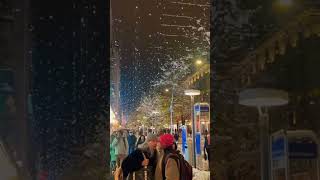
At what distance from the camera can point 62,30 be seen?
82.4 inches

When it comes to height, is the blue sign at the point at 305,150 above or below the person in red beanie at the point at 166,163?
above

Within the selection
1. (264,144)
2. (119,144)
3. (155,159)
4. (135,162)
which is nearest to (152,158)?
(155,159)

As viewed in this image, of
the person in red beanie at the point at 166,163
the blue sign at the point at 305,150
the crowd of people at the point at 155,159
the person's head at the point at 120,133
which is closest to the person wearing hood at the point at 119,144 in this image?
the person's head at the point at 120,133

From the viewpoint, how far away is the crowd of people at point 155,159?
3.34 meters

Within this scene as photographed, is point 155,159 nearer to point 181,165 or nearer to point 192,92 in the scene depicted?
point 181,165

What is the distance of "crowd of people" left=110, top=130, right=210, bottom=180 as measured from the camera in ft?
11.0

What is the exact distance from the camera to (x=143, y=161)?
11.6 ft

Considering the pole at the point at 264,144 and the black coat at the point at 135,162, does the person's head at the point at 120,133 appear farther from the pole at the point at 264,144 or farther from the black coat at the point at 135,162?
the pole at the point at 264,144

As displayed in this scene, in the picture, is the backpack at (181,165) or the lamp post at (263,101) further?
the backpack at (181,165)

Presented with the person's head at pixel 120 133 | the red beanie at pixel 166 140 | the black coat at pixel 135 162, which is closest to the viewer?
the person's head at pixel 120 133

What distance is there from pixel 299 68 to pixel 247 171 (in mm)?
561

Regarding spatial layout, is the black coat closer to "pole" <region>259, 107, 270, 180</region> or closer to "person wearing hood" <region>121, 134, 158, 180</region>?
"person wearing hood" <region>121, 134, 158, 180</region>

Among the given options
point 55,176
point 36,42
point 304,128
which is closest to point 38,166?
point 55,176

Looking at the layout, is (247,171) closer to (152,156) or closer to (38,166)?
(38,166)
